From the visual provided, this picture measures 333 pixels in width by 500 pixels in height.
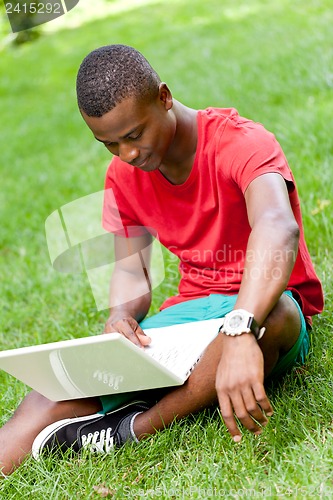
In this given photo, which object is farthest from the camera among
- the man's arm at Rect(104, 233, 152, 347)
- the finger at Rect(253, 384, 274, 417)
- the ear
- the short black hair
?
the man's arm at Rect(104, 233, 152, 347)

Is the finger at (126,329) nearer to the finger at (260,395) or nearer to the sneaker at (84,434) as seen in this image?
the sneaker at (84,434)

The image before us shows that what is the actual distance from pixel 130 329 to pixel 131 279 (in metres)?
0.39

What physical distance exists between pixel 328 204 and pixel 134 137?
6.06ft

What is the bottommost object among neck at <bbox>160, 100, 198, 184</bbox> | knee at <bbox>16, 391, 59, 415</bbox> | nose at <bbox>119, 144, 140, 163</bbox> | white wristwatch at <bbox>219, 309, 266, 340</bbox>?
knee at <bbox>16, 391, 59, 415</bbox>

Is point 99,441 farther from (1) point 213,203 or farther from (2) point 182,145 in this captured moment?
(2) point 182,145

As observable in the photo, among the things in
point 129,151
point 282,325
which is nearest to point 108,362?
point 282,325

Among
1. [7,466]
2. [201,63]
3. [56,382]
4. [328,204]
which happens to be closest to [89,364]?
[56,382]

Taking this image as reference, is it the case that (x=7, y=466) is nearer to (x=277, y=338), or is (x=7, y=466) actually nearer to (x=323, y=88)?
(x=277, y=338)

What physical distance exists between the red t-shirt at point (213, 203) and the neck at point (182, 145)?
33 mm

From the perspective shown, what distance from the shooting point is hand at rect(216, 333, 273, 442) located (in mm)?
2078

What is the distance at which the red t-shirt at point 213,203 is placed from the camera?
2594mm

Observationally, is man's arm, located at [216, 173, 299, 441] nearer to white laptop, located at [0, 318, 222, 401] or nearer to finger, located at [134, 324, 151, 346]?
white laptop, located at [0, 318, 222, 401]

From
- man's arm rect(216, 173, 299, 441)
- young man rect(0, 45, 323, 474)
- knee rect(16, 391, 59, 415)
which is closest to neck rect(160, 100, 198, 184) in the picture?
young man rect(0, 45, 323, 474)

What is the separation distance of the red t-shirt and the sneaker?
578mm
